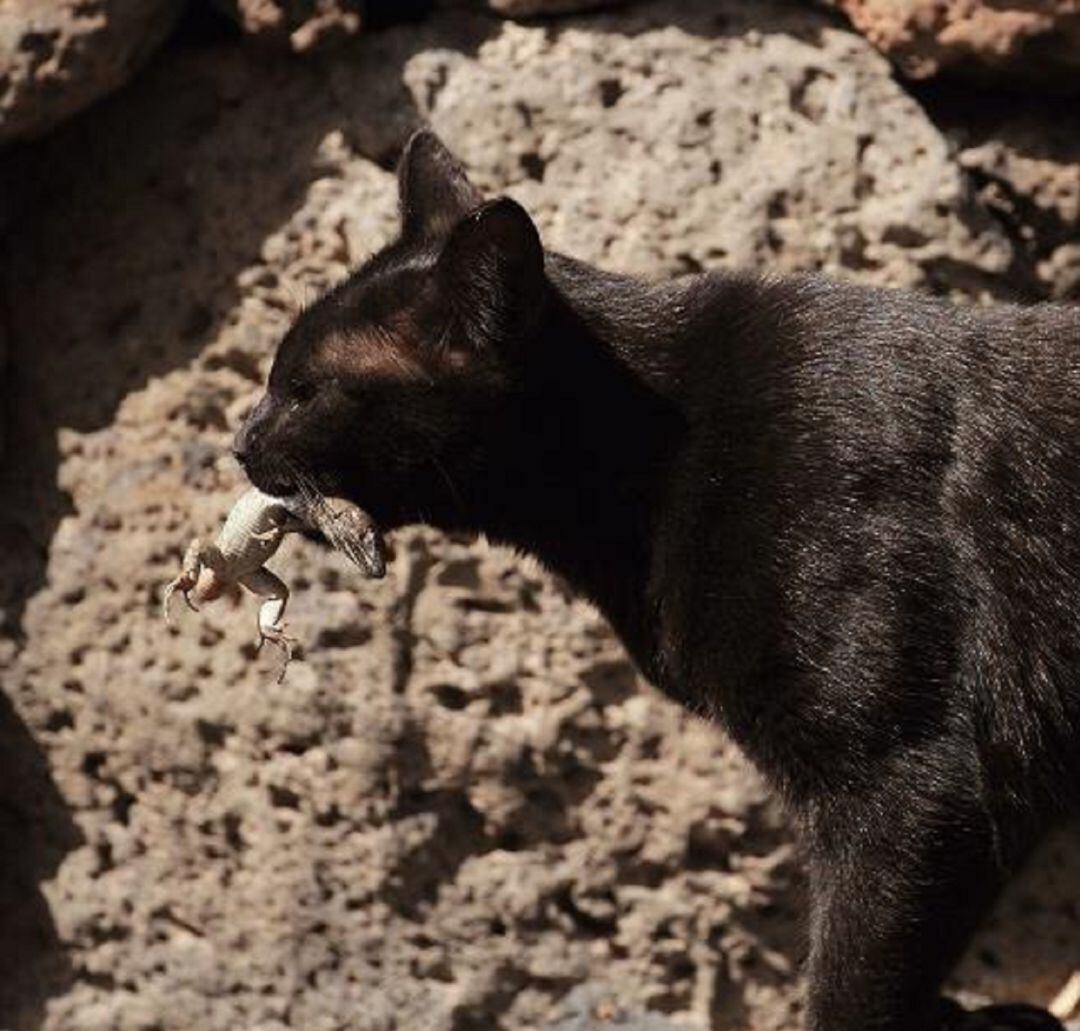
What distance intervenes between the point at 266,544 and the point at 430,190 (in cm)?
75

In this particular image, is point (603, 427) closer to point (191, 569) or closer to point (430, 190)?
point (430, 190)

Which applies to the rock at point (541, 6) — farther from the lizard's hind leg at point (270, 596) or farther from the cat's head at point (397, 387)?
the lizard's hind leg at point (270, 596)

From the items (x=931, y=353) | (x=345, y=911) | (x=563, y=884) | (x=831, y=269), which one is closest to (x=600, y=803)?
(x=563, y=884)

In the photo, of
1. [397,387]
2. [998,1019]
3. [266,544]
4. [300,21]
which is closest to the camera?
[397,387]

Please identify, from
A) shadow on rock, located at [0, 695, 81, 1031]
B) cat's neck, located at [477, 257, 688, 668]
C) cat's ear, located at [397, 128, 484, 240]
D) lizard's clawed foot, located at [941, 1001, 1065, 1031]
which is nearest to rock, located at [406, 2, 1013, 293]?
cat's ear, located at [397, 128, 484, 240]

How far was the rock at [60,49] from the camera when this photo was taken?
589 cm

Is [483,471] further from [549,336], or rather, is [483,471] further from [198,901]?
[198,901]

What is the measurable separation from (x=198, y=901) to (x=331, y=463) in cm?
175

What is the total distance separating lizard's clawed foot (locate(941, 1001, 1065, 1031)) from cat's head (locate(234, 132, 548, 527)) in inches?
55.4

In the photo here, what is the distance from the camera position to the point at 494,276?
4.68 metres

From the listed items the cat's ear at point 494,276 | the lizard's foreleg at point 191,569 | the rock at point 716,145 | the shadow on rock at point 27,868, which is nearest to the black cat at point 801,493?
the cat's ear at point 494,276

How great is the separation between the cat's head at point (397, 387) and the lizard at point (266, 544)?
0.04m

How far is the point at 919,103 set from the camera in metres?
6.03

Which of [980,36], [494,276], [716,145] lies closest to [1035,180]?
[980,36]
